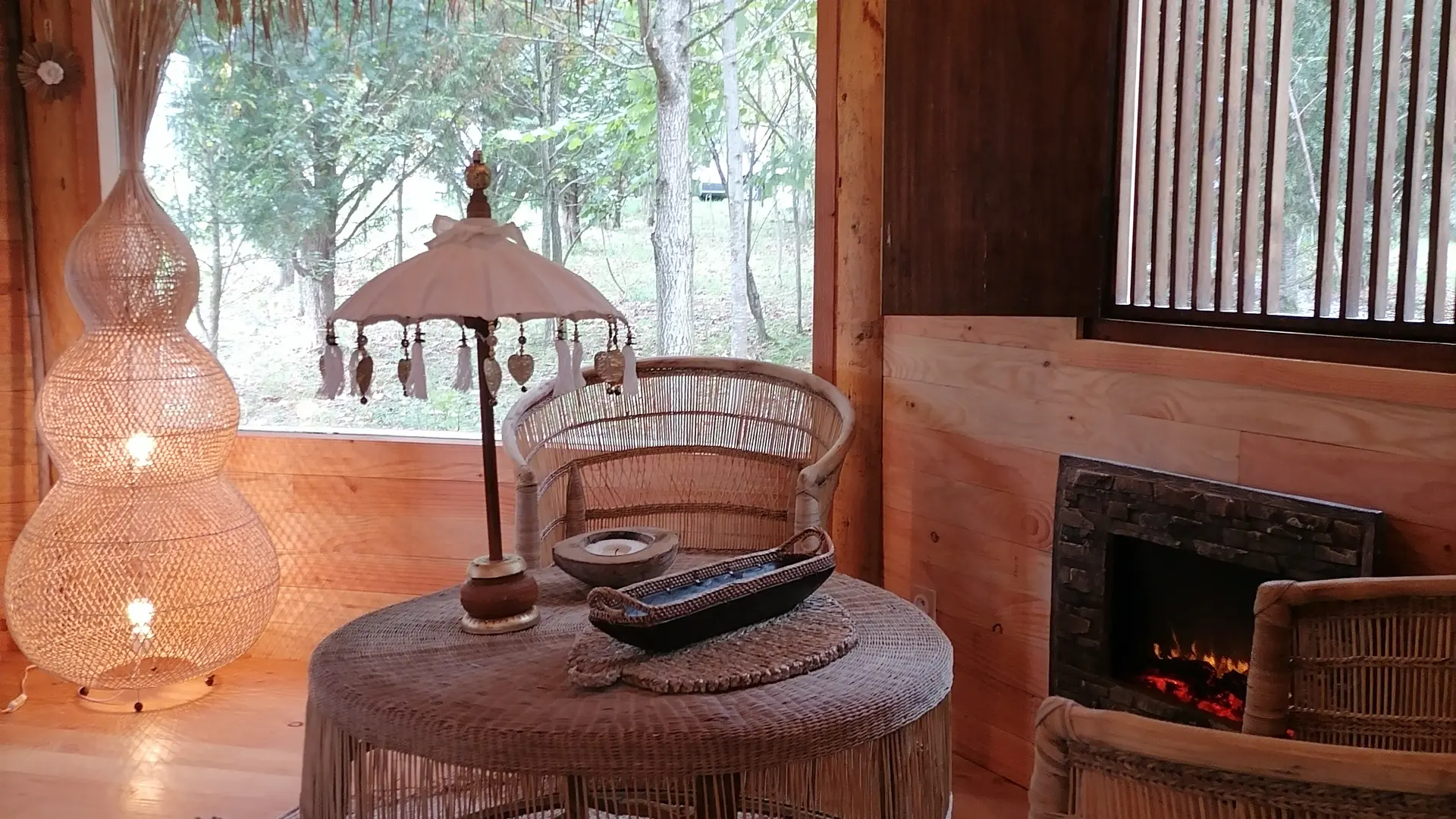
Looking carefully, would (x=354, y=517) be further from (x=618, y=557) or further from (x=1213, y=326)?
(x=1213, y=326)

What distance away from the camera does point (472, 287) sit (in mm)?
1702

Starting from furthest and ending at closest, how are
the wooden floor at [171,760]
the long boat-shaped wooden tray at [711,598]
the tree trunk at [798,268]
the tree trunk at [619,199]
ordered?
the tree trunk at [619,199], the tree trunk at [798,268], the wooden floor at [171,760], the long boat-shaped wooden tray at [711,598]

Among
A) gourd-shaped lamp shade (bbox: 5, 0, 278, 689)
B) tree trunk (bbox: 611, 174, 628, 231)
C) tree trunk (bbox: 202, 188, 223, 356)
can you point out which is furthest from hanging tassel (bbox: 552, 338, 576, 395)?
tree trunk (bbox: 202, 188, 223, 356)

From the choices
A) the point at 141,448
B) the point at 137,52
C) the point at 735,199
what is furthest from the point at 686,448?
the point at 137,52

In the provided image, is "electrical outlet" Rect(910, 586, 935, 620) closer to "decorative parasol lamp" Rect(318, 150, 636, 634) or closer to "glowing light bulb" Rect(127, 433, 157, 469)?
"decorative parasol lamp" Rect(318, 150, 636, 634)

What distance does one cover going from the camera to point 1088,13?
2.20m

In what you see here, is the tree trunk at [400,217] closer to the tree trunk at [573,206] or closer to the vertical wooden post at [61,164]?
the tree trunk at [573,206]

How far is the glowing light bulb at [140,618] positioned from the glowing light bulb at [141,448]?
32cm

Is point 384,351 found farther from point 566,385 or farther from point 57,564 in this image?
point 566,385

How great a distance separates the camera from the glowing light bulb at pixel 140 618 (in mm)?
2852

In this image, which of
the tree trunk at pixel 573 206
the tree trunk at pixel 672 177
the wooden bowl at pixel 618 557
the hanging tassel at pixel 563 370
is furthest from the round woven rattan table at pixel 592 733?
the tree trunk at pixel 573 206

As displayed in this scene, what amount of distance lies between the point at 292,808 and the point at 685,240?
1.59 m

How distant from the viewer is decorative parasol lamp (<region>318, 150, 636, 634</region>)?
1688mm

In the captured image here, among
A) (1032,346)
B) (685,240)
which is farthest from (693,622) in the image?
(685,240)
